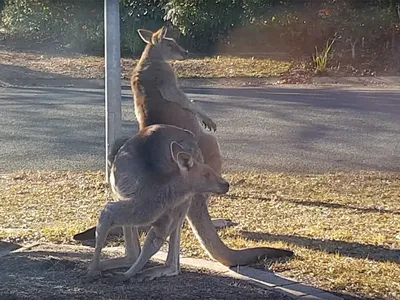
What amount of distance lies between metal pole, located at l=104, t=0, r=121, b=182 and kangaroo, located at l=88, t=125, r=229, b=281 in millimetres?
3243

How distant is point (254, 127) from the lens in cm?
1425

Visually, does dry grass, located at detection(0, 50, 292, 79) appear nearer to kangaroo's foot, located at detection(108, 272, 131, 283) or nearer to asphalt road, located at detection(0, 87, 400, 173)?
asphalt road, located at detection(0, 87, 400, 173)

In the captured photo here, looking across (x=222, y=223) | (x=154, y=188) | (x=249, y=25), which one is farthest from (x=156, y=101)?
(x=249, y=25)

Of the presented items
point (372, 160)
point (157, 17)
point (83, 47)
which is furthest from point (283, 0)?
point (372, 160)

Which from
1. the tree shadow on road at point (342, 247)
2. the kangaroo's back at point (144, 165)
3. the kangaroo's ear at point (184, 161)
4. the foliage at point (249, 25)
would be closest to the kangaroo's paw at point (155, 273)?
the kangaroo's back at point (144, 165)

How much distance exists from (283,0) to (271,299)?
1933cm

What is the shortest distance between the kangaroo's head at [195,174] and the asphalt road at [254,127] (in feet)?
17.2

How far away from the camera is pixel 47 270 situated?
5.94 meters

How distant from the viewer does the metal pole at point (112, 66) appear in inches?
355

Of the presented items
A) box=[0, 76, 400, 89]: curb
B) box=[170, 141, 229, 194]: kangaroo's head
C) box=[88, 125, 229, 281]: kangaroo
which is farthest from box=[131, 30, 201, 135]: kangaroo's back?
box=[0, 76, 400, 89]: curb

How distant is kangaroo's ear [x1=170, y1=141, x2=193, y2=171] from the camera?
5520mm

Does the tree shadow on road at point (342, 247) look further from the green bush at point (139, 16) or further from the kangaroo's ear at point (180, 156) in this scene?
the green bush at point (139, 16)

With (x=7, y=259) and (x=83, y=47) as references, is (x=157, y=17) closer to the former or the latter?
(x=83, y=47)

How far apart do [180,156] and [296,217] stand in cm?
306
